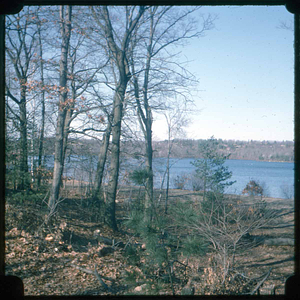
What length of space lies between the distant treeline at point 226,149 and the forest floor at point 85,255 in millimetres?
532

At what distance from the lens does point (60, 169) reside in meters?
4.54

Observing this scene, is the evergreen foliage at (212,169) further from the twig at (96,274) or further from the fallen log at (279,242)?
the twig at (96,274)

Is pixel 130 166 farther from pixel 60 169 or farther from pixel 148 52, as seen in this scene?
pixel 148 52

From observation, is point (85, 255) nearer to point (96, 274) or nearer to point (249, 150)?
point (96, 274)

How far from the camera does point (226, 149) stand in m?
3.21

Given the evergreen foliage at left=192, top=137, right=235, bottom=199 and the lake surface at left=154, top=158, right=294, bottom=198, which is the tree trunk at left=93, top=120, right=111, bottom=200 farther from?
the evergreen foliage at left=192, top=137, right=235, bottom=199

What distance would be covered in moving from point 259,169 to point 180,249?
4.76 feet

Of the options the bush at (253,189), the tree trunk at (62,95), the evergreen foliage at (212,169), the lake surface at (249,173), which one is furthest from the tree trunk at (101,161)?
the bush at (253,189)

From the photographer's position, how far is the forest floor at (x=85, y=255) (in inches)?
102

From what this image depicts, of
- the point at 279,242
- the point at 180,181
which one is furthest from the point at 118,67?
the point at 279,242

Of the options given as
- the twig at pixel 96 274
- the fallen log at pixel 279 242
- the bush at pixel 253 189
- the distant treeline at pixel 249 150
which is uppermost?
the distant treeline at pixel 249 150

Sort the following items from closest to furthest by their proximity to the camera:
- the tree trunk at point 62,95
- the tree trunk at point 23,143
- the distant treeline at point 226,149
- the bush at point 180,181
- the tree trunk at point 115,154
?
the distant treeline at point 226,149
the bush at point 180,181
the tree trunk at point 115,154
the tree trunk at point 23,143
the tree trunk at point 62,95

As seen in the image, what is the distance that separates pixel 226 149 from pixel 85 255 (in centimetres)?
228

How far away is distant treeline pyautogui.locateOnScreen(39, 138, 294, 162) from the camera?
2922 mm
